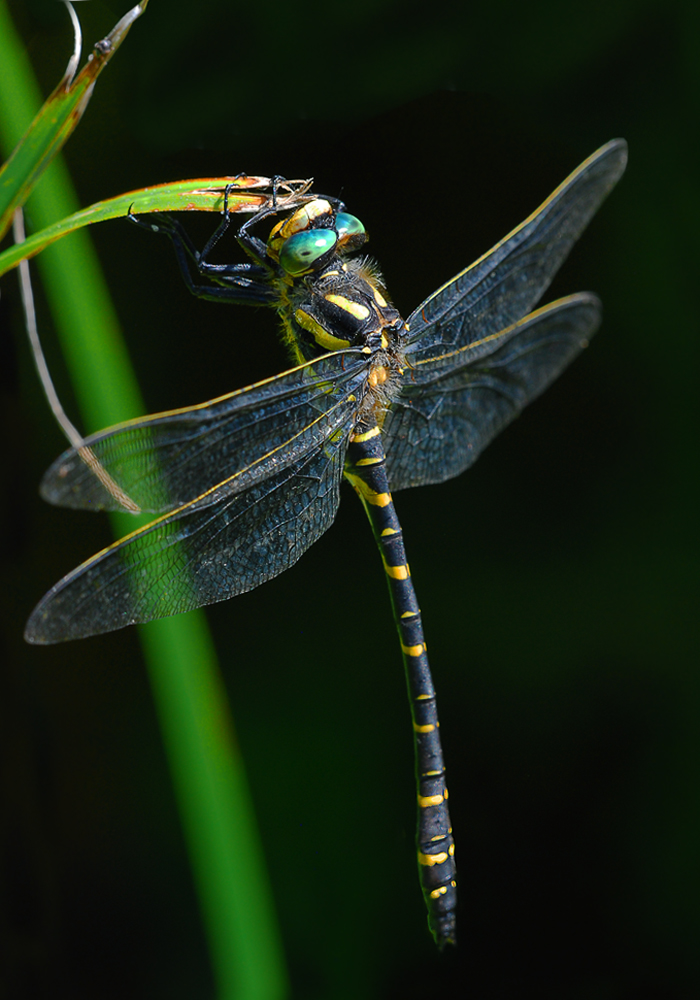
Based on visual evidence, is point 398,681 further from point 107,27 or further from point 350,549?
point 107,27

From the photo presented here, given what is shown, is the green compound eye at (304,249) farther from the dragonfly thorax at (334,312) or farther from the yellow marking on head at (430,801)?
the yellow marking on head at (430,801)

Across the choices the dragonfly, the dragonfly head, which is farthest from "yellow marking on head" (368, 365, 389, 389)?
the dragonfly head

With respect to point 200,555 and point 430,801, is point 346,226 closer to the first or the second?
point 200,555

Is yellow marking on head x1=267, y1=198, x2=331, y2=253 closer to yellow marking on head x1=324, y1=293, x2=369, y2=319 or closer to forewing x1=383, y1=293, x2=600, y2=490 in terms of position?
yellow marking on head x1=324, y1=293, x2=369, y2=319

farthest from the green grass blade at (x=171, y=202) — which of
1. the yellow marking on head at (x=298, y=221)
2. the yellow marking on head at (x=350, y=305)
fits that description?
the yellow marking on head at (x=350, y=305)

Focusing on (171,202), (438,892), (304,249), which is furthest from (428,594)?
(171,202)

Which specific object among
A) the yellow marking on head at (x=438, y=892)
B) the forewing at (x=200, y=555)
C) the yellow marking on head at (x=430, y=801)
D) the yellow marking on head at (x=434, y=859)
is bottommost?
the yellow marking on head at (x=438, y=892)
